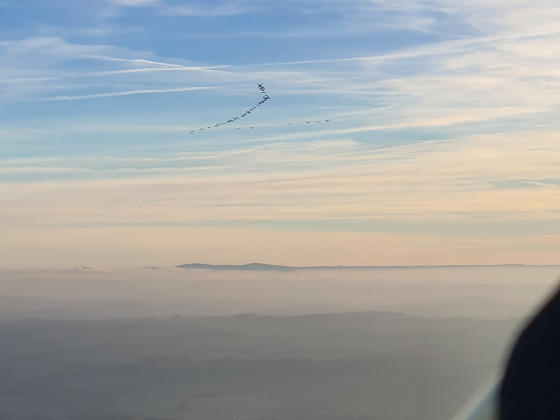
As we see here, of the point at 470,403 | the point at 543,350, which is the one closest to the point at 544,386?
the point at 543,350

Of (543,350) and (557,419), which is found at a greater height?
(543,350)

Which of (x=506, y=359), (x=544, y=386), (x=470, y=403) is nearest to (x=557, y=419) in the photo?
(x=544, y=386)

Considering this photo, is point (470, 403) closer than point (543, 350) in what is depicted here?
Answer: No

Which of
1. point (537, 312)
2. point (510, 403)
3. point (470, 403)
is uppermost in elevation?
point (537, 312)

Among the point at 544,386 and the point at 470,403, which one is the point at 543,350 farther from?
the point at 470,403

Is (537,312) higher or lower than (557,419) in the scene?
higher

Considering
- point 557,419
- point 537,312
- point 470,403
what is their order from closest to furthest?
point 557,419
point 537,312
point 470,403

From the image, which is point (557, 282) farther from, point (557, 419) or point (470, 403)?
point (470, 403)

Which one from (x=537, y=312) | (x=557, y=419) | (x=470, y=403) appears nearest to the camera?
(x=557, y=419)

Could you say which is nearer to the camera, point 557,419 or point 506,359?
point 557,419
